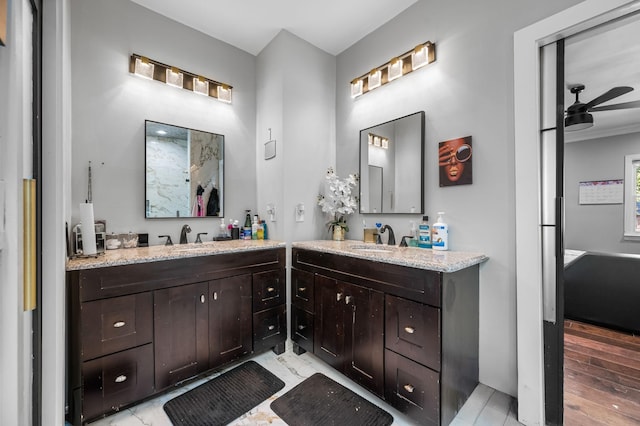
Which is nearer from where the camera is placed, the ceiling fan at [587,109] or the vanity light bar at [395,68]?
the vanity light bar at [395,68]

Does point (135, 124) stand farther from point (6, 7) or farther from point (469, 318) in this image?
point (469, 318)

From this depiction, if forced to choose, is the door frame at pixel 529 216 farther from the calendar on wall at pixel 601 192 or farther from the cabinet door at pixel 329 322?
the calendar on wall at pixel 601 192

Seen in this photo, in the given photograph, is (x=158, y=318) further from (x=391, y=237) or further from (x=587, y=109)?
(x=587, y=109)

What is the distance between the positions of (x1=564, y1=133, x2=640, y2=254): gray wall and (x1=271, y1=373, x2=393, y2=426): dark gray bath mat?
13.5 ft

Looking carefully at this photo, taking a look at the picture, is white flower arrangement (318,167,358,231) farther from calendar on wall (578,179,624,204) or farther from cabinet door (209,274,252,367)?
calendar on wall (578,179,624,204)

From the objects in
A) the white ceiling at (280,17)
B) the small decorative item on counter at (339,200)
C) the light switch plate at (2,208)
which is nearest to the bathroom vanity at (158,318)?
the small decorative item on counter at (339,200)

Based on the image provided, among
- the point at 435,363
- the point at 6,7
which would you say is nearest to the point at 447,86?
the point at 435,363

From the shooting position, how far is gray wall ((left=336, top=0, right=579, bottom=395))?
1646mm

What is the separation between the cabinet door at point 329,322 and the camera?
1.88 meters

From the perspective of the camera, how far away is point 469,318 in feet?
5.40

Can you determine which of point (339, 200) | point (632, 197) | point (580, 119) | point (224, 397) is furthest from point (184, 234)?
point (632, 197)

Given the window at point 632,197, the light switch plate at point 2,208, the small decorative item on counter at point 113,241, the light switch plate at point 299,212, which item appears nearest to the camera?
the light switch plate at point 2,208

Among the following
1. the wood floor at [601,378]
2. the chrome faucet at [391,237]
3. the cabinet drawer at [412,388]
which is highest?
the chrome faucet at [391,237]

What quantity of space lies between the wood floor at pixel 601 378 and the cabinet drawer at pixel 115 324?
2.54m
